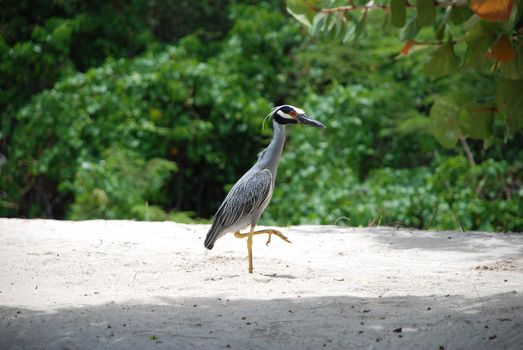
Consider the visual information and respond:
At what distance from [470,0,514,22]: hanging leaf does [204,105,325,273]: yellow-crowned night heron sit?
222cm

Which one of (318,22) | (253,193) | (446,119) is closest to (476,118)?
(446,119)

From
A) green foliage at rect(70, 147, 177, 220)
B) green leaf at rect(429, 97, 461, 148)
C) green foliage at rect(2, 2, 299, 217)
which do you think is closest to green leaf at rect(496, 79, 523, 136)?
green leaf at rect(429, 97, 461, 148)

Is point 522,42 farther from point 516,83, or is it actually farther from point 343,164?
point 343,164

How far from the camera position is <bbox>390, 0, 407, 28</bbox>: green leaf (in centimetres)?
544

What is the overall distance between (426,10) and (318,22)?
3.75 ft

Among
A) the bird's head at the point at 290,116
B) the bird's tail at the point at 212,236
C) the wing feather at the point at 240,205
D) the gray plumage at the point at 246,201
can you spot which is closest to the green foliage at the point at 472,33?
the bird's head at the point at 290,116

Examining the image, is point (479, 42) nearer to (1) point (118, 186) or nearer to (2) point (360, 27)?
(2) point (360, 27)

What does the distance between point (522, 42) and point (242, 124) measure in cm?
839

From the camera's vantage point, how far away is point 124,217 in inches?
444

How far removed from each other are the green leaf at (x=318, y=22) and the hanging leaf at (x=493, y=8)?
68.4 inches

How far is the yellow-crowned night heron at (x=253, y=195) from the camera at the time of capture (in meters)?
6.52

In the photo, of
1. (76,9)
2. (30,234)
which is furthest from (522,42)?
(76,9)

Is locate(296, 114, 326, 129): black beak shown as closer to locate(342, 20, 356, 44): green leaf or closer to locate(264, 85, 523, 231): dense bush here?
locate(342, 20, 356, 44): green leaf

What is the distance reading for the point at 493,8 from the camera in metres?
4.60
